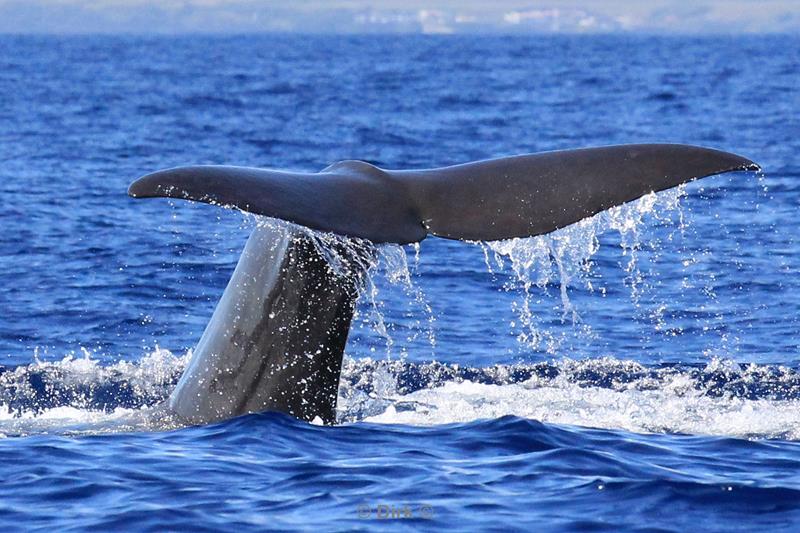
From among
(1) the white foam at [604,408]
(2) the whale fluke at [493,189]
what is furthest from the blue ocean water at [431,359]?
(2) the whale fluke at [493,189]

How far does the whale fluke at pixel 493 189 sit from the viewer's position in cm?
746

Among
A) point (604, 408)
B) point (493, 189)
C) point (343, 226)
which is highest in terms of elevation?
point (493, 189)

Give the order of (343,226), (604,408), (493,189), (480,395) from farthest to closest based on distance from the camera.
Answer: (480,395), (604,408), (493,189), (343,226)

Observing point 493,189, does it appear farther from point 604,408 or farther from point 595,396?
point 595,396

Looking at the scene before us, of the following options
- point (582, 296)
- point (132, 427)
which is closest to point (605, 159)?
point (132, 427)

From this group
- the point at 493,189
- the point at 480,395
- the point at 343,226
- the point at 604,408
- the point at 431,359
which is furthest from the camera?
the point at 431,359

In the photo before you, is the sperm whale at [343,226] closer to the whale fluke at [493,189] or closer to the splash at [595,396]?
the whale fluke at [493,189]

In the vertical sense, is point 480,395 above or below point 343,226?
below

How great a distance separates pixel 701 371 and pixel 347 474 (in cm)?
569

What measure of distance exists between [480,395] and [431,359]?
7.82ft

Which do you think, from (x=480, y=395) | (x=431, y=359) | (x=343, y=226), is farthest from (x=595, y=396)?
(x=343, y=226)

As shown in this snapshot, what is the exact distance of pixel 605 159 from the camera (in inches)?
306

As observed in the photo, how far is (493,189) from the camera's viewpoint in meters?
7.83

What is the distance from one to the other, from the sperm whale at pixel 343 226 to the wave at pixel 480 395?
75 cm
